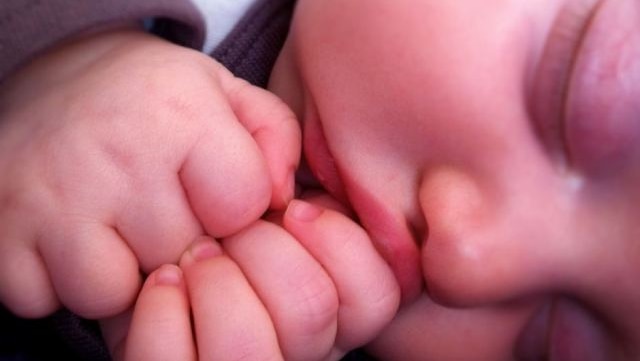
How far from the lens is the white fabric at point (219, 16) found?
2.78 feet

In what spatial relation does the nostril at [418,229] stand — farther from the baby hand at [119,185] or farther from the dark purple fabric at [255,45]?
the dark purple fabric at [255,45]

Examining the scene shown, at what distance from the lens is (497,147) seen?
2.02 feet

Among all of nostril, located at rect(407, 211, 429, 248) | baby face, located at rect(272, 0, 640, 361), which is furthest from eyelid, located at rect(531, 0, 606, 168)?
nostril, located at rect(407, 211, 429, 248)

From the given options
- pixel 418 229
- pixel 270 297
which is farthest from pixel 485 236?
pixel 270 297

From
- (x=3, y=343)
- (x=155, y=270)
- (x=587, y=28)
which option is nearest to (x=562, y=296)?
(x=587, y=28)

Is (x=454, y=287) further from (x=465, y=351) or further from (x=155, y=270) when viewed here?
(x=155, y=270)

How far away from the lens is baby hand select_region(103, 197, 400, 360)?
0.58m

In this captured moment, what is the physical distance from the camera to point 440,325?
698 mm

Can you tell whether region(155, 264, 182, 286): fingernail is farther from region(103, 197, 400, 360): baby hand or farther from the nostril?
the nostril

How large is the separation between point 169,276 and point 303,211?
0.11 m

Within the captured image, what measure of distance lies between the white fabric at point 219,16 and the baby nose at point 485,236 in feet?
1.05

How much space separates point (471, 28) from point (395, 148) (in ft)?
0.36

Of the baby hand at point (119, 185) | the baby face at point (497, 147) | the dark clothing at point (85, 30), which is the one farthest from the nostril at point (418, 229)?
the dark clothing at point (85, 30)

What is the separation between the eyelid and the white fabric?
0.36 meters
